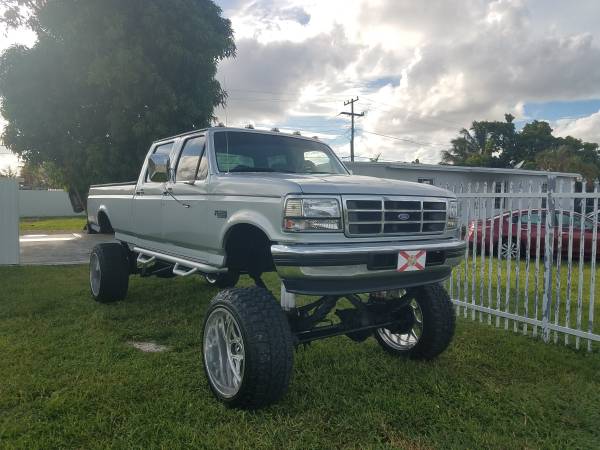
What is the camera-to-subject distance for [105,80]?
43.9ft

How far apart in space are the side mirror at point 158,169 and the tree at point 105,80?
8845mm

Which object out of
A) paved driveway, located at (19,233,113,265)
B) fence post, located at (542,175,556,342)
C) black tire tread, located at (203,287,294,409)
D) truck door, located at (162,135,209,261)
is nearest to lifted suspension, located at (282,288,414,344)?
black tire tread, located at (203,287,294,409)

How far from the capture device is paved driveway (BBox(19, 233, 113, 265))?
1123cm

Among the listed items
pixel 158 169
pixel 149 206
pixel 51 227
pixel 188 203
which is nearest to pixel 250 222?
pixel 188 203

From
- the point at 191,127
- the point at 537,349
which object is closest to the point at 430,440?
the point at 537,349

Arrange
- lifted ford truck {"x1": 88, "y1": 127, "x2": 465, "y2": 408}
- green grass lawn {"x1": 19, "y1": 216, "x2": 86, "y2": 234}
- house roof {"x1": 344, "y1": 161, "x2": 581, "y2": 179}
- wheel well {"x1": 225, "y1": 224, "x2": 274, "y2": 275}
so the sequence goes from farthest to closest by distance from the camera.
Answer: house roof {"x1": 344, "y1": 161, "x2": 581, "y2": 179}
green grass lawn {"x1": 19, "y1": 216, "x2": 86, "y2": 234}
wheel well {"x1": 225, "y1": 224, "x2": 274, "y2": 275}
lifted ford truck {"x1": 88, "y1": 127, "x2": 465, "y2": 408}

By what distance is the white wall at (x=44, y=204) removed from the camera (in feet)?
111

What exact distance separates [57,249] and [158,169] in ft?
32.8

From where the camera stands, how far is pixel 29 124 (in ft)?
47.1

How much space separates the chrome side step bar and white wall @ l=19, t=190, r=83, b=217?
32.9 meters

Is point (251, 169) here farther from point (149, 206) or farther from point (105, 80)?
point (105, 80)

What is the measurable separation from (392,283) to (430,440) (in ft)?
3.40

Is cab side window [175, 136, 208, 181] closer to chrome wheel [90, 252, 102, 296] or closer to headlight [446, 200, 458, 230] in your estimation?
headlight [446, 200, 458, 230]

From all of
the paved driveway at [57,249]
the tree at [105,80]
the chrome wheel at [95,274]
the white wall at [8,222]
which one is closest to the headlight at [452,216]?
the chrome wheel at [95,274]
